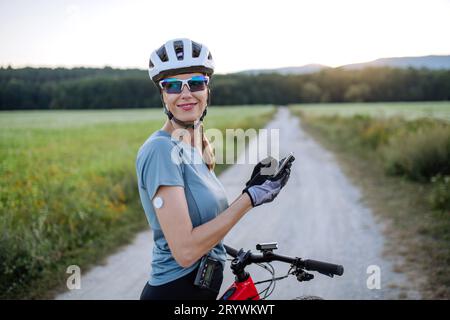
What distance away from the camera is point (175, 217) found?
1.60 meters

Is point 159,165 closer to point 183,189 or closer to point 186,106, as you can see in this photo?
point 183,189

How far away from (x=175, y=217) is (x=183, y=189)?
4.8 inches

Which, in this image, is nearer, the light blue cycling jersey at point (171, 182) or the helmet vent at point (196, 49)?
the light blue cycling jersey at point (171, 182)

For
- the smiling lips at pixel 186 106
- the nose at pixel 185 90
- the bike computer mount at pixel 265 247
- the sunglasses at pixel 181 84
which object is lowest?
the bike computer mount at pixel 265 247

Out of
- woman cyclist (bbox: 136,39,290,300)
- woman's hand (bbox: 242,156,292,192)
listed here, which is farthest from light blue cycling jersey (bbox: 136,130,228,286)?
woman's hand (bbox: 242,156,292,192)

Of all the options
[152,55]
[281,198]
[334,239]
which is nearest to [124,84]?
[281,198]

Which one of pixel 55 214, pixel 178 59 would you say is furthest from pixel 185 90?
pixel 55 214

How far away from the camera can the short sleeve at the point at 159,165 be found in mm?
1608

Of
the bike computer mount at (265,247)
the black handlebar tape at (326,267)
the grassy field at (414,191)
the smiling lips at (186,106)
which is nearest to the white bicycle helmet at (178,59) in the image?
the smiling lips at (186,106)

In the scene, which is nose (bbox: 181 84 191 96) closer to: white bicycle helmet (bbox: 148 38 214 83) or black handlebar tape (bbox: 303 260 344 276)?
white bicycle helmet (bbox: 148 38 214 83)

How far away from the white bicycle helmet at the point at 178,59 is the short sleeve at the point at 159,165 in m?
0.50

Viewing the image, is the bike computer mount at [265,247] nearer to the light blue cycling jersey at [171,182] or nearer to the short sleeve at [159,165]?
the light blue cycling jersey at [171,182]
